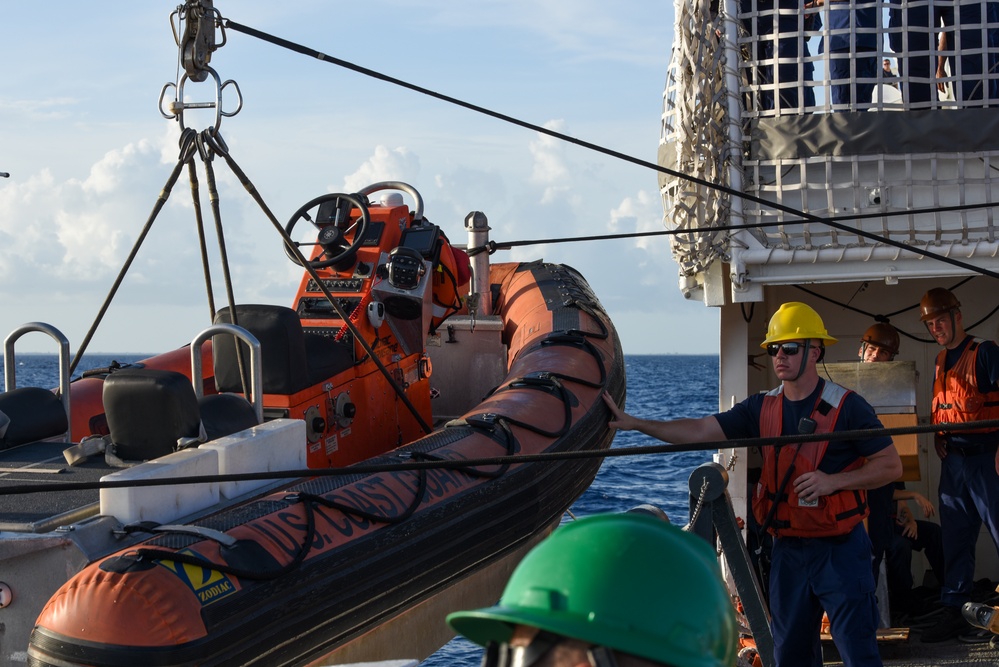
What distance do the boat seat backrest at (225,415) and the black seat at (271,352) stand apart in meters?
0.60

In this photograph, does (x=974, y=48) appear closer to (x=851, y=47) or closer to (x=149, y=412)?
(x=851, y=47)

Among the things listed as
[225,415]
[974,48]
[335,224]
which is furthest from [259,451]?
[974,48]

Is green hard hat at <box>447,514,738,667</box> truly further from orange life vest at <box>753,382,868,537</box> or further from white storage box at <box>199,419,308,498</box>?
white storage box at <box>199,419,308,498</box>

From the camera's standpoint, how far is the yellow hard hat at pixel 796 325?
383 cm

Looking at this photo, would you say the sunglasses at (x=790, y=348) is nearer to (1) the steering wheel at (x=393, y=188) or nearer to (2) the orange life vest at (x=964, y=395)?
(2) the orange life vest at (x=964, y=395)

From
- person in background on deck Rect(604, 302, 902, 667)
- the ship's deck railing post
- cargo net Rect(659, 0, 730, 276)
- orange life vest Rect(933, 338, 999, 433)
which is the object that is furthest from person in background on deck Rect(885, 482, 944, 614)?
the ship's deck railing post

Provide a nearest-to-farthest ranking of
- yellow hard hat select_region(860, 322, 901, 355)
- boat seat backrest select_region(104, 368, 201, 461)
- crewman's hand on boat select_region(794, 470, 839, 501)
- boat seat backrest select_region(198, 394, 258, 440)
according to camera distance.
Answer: crewman's hand on boat select_region(794, 470, 839, 501) → boat seat backrest select_region(104, 368, 201, 461) → boat seat backrest select_region(198, 394, 258, 440) → yellow hard hat select_region(860, 322, 901, 355)

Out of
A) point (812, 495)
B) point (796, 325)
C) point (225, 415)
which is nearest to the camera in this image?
point (812, 495)

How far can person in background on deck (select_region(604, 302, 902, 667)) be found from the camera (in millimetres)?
3727

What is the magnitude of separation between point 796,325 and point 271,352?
2635mm

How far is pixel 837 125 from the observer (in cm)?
543

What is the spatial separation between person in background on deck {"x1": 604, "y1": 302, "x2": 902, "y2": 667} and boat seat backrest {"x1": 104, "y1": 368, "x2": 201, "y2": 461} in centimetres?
176

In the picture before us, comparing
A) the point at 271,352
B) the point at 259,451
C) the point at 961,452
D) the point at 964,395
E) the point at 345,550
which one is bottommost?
the point at 345,550

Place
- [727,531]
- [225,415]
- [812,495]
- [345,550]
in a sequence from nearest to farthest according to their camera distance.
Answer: [727,531] → [812,495] → [345,550] → [225,415]
